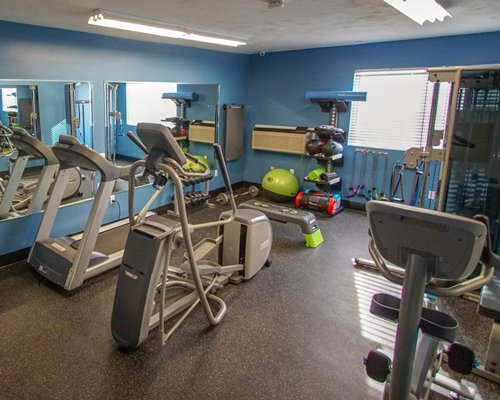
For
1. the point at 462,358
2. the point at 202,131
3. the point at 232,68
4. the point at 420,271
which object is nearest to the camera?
the point at 420,271

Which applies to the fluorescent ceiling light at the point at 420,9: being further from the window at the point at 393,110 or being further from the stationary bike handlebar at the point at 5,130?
the stationary bike handlebar at the point at 5,130

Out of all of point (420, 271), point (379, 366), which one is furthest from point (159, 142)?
point (379, 366)

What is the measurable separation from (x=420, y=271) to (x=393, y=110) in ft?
14.6

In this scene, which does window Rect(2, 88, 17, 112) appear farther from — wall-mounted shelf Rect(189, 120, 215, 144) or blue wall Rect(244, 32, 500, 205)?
blue wall Rect(244, 32, 500, 205)

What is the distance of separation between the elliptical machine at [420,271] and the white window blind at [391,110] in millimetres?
4003

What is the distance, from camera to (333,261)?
4.04 m

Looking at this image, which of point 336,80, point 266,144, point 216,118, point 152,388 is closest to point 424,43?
point 336,80

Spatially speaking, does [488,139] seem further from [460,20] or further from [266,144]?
[266,144]

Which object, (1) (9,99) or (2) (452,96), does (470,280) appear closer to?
(2) (452,96)

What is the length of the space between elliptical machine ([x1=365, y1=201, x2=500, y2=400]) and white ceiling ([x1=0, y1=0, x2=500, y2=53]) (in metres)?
2.06

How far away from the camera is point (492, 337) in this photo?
2252 mm

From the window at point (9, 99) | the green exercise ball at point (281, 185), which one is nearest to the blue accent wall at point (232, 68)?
the window at point (9, 99)

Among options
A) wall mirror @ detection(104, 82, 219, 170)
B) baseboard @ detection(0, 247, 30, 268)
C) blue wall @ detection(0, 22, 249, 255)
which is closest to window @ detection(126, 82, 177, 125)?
wall mirror @ detection(104, 82, 219, 170)

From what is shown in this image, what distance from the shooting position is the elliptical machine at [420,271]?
1326 millimetres
